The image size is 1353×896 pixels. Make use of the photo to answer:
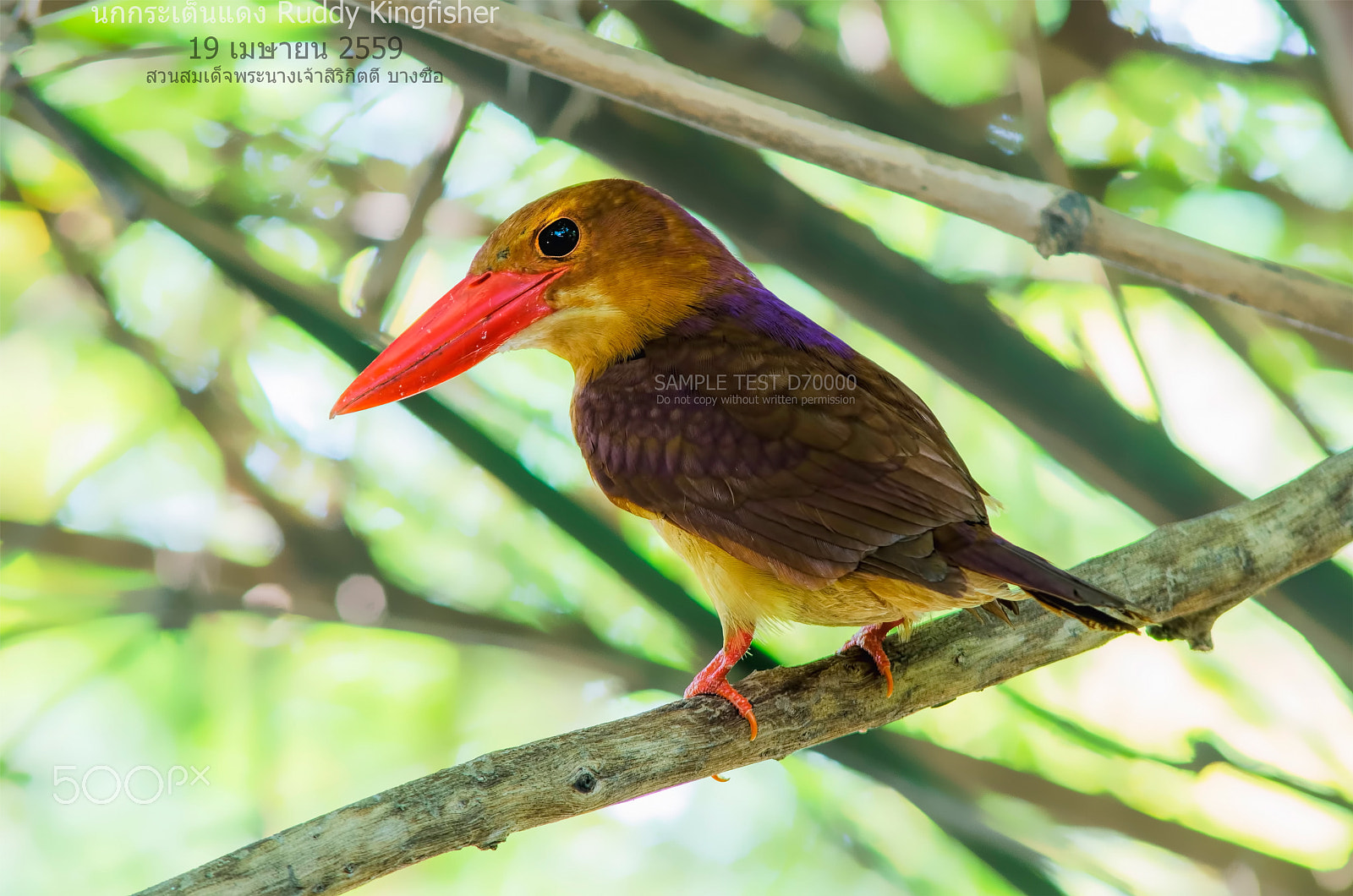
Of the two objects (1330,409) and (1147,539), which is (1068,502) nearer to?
(1330,409)

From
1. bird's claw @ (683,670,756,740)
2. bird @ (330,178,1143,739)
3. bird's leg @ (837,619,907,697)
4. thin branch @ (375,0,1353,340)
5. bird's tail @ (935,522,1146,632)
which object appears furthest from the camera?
thin branch @ (375,0,1353,340)

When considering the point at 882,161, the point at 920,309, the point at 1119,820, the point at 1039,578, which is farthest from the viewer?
the point at 1119,820

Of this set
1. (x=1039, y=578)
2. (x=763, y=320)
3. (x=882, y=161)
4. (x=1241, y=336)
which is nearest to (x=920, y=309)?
(x=882, y=161)

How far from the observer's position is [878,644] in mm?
1542

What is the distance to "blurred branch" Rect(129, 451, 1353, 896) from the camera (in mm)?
1146

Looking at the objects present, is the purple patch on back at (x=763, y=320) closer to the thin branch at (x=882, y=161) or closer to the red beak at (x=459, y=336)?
the red beak at (x=459, y=336)

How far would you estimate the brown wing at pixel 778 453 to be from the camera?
1.30 metres

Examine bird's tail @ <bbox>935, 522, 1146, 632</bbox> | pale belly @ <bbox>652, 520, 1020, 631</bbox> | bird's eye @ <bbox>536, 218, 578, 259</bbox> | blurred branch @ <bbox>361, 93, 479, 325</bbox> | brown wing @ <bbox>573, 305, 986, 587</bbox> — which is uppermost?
blurred branch @ <bbox>361, 93, 479, 325</bbox>

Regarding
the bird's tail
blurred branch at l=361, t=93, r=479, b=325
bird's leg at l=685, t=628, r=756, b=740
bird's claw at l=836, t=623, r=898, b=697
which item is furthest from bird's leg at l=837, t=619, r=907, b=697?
blurred branch at l=361, t=93, r=479, b=325

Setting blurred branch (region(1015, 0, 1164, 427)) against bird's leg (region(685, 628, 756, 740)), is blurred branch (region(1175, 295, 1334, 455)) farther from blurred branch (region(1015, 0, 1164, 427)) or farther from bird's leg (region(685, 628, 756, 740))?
bird's leg (region(685, 628, 756, 740))

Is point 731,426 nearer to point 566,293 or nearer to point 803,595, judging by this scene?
point 803,595

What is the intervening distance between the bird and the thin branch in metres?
0.29

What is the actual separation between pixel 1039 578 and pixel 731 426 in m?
0.46

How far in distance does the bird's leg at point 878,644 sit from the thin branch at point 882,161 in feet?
2.64
